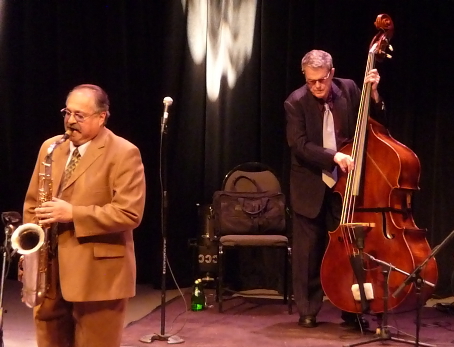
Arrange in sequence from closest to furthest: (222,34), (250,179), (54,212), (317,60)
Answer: (54,212)
(317,60)
(250,179)
(222,34)

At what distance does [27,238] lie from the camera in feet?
8.79

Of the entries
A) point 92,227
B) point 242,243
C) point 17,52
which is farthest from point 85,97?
point 17,52

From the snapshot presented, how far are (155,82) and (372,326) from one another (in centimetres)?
264

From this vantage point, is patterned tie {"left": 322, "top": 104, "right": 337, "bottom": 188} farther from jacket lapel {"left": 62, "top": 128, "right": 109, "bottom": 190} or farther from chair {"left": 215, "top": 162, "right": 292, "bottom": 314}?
jacket lapel {"left": 62, "top": 128, "right": 109, "bottom": 190}

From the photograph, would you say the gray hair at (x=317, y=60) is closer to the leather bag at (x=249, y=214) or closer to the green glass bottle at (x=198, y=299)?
the leather bag at (x=249, y=214)

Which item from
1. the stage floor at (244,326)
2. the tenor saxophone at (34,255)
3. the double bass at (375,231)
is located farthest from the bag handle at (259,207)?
the tenor saxophone at (34,255)

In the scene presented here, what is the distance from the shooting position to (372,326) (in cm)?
430

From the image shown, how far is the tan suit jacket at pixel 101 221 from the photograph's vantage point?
2.63 meters

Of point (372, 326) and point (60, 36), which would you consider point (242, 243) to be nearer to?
point (372, 326)

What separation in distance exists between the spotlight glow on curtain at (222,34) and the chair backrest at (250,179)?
2.28 ft

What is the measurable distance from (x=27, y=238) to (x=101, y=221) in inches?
11.8

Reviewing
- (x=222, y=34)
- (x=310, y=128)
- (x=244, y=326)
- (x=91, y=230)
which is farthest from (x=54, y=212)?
(x=222, y=34)

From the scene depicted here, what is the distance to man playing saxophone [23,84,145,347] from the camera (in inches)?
104

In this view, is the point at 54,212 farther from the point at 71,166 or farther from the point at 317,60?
the point at 317,60
